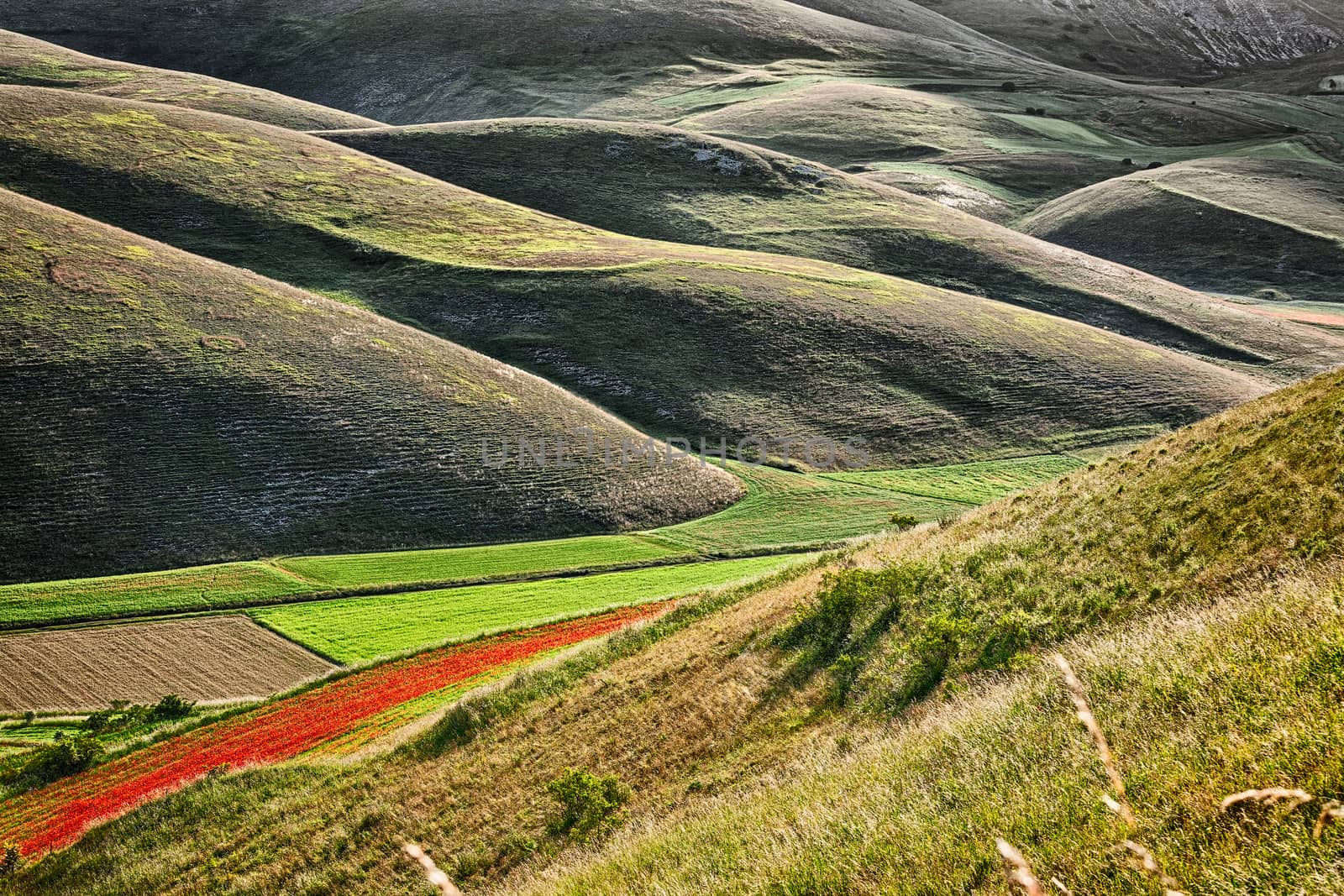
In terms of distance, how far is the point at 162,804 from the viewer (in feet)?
81.0

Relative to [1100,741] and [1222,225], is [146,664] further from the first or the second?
[1222,225]

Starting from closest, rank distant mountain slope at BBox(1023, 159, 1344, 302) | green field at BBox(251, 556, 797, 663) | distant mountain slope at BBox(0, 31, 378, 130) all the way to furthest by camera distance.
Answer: green field at BBox(251, 556, 797, 663) < distant mountain slope at BBox(1023, 159, 1344, 302) < distant mountain slope at BBox(0, 31, 378, 130)

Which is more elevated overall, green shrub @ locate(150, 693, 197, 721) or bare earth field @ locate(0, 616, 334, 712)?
green shrub @ locate(150, 693, 197, 721)

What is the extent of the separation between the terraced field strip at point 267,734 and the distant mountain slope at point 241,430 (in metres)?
19.7

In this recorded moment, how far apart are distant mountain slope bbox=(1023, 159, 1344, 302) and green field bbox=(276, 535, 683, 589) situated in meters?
108

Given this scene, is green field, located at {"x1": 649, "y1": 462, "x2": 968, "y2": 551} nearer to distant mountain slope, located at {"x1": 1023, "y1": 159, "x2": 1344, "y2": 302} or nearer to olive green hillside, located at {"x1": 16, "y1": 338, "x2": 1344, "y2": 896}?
olive green hillside, located at {"x1": 16, "y1": 338, "x2": 1344, "y2": 896}

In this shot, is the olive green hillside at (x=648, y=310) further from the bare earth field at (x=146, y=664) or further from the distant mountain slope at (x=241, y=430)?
the bare earth field at (x=146, y=664)

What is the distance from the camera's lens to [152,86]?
15138 centimetres

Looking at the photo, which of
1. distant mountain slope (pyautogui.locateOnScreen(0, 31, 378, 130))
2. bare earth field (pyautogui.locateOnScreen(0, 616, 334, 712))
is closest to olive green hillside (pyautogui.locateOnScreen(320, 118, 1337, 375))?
distant mountain slope (pyautogui.locateOnScreen(0, 31, 378, 130))

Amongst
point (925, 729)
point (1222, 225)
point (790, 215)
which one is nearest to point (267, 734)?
point (925, 729)

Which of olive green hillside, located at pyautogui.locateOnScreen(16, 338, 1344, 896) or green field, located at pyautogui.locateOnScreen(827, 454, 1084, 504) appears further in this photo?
green field, located at pyautogui.locateOnScreen(827, 454, 1084, 504)

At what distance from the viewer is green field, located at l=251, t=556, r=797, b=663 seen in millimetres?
39969

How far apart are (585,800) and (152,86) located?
175 meters

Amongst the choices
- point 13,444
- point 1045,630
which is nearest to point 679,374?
point 13,444
